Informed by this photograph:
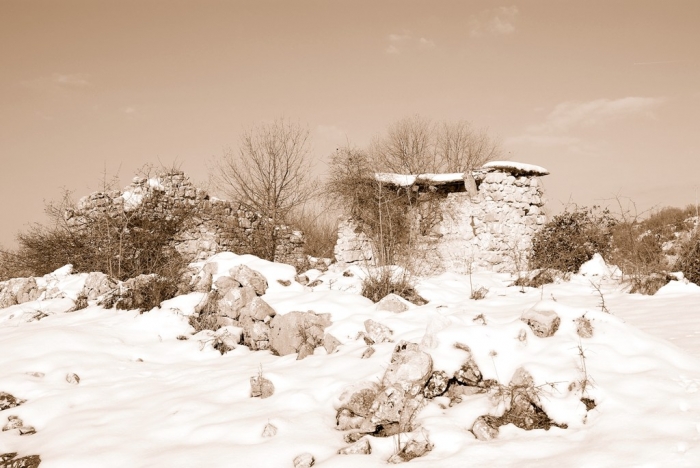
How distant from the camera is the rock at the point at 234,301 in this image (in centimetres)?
589

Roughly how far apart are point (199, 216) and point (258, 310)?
7366mm

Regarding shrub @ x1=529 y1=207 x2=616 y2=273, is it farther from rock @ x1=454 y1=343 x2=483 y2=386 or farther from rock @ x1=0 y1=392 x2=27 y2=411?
rock @ x1=0 y1=392 x2=27 y2=411

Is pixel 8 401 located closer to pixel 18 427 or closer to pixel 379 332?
pixel 18 427

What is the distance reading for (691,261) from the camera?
6.49 meters

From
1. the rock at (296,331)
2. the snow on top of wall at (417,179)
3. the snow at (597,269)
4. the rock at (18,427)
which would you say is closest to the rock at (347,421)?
the rock at (296,331)

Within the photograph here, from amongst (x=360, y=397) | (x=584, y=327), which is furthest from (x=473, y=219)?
(x=360, y=397)

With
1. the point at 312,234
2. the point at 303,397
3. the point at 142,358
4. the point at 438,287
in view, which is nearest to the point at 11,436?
the point at 142,358

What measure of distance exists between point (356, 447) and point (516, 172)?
10.1 metres

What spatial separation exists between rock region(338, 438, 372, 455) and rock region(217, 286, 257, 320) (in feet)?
11.2

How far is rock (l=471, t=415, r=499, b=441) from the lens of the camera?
2713mm

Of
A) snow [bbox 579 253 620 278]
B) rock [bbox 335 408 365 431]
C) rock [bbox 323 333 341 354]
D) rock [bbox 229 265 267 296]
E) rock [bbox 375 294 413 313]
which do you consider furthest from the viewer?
snow [bbox 579 253 620 278]

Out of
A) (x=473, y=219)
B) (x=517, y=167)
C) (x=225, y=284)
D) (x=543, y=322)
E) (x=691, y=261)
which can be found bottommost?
(x=543, y=322)

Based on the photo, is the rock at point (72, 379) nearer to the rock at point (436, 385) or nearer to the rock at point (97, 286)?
the rock at point (436, 385)

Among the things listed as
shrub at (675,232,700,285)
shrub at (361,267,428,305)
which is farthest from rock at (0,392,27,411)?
shrub at (675,232,700,285)
